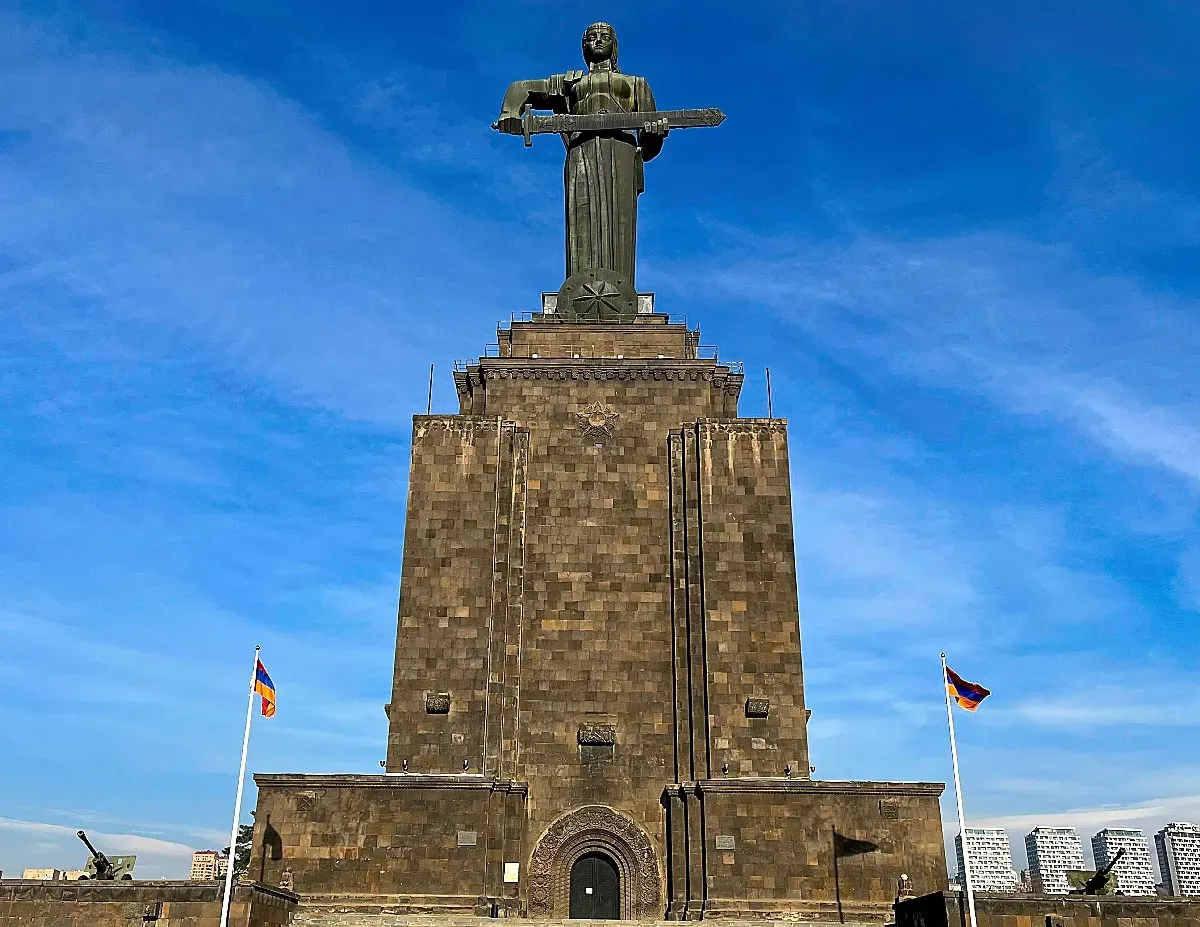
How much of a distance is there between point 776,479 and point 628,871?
1446 cm

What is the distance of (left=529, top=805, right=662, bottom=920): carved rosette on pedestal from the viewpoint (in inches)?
1321

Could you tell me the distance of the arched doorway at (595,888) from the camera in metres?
33.9

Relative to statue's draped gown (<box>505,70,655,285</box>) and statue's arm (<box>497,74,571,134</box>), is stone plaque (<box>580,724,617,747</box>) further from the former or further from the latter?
statue's arm (<box>497,74,571,134</box>)

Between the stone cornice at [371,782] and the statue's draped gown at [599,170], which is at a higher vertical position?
the statue's draped gown at [599,170]

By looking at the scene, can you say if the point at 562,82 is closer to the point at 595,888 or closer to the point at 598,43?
the point at 598,43

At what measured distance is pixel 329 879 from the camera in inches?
1273

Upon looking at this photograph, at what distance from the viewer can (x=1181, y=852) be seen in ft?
534

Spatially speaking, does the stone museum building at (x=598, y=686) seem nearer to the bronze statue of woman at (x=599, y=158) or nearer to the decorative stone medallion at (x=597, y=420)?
the decorative stone medallion at (x=597, y=420)

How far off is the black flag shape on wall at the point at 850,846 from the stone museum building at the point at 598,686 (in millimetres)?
64

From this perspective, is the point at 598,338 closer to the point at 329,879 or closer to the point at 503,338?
the point at 503,338

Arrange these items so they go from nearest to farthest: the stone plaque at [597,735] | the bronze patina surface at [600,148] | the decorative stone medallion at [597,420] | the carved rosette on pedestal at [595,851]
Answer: the carved rosette on pedestal at [595,851]
the stone plaque at [597,735]
the decorative stone medallion at [597,420]
the bronze patina surface at [600,148]

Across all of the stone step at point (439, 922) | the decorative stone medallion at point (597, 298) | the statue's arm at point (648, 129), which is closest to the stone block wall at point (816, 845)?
the stone step at point (439, 922)

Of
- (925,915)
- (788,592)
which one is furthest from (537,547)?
(925,915)

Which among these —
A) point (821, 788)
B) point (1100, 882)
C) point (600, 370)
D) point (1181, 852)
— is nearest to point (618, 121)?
point (600, 370)
